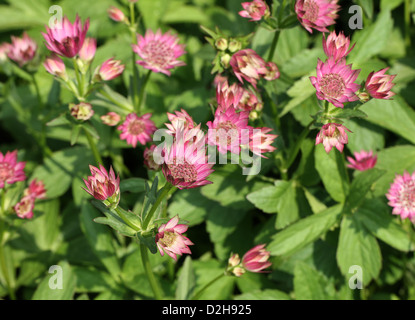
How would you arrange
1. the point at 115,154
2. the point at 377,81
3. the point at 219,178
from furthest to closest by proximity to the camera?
the point at 115,154 → the point at 219,178 → the point at 377,81

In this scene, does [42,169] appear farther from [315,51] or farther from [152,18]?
[315,51]

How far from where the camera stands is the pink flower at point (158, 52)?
1927mm

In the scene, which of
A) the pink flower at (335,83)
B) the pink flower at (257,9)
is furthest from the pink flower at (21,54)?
the pink flower at (335,83)

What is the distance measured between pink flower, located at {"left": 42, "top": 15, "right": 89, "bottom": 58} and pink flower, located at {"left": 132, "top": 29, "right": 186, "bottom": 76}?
293 mm

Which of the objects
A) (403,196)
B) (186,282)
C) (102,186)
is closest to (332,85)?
(403,196)

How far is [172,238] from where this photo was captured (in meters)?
1.35

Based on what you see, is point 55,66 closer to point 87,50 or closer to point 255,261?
point 87,50

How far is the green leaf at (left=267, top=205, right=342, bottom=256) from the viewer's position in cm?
178

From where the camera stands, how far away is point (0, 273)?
86.4 inches

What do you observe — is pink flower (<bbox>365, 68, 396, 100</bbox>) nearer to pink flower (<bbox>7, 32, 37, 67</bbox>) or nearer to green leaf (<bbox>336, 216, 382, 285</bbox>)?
green leaf (<bbox>336, 216, 382, 285</bbox>)

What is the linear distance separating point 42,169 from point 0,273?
0.53 metres
